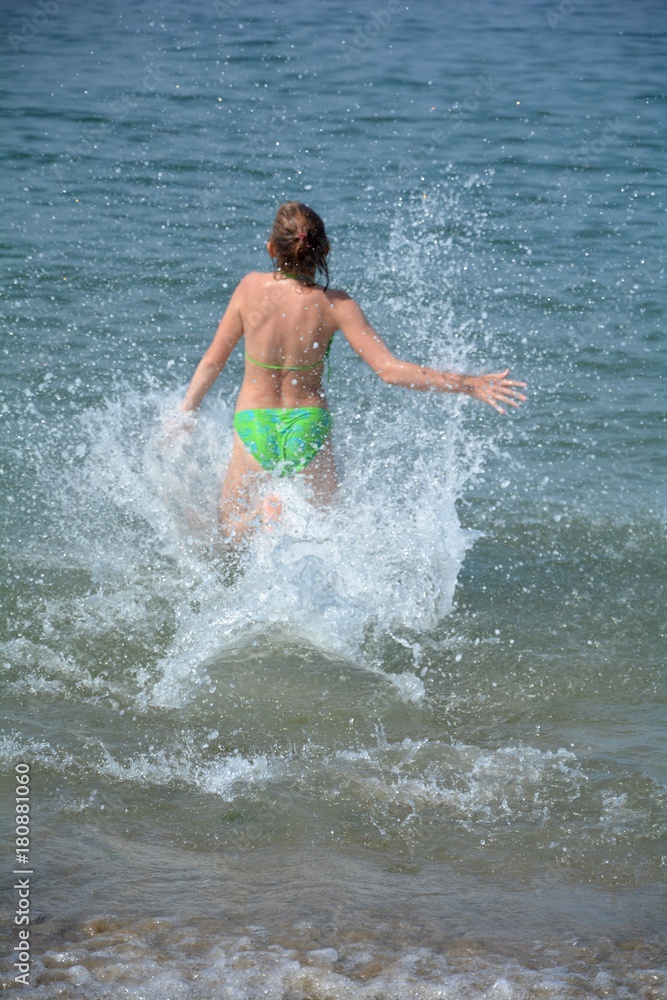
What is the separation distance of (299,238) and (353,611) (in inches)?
62.6

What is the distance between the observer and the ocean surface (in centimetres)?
352

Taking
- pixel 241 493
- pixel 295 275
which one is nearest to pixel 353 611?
pixel 241 493

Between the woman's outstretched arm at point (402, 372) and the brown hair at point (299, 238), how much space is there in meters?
0.18

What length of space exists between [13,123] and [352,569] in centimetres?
1033

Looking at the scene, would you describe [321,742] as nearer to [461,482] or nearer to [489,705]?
[489,705]

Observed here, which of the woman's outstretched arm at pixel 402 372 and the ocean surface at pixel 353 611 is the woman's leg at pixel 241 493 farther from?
the woman's outstretched arm at pixel 402 372

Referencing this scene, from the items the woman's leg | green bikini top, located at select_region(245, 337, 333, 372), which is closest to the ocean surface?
the woman's leg

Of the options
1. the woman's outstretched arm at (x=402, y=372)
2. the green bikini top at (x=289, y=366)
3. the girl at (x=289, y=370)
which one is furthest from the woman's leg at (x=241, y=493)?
the woman's outstretched arm at (x=402, y=372)

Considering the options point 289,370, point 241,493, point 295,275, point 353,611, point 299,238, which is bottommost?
point 353,611

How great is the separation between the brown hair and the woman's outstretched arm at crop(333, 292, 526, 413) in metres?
0.18

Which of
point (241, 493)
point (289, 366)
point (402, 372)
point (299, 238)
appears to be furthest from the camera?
point (241, 493)

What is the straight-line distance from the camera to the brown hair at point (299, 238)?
4828mm

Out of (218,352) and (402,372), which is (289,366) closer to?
(218,352)

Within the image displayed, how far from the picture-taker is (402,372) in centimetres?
496
